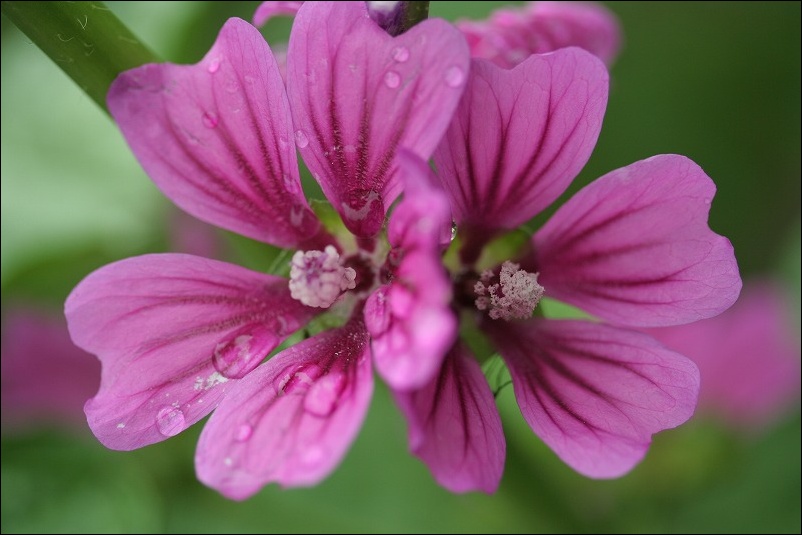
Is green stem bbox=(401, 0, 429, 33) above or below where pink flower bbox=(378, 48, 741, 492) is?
above

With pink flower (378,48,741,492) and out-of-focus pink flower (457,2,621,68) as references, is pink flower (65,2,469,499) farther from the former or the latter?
out-of-focus pink flower (457,2,621,68)

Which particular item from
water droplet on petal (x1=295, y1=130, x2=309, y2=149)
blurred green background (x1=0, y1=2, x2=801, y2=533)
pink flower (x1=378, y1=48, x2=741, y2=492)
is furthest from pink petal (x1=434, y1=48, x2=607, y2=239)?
blurred green background (x1=0, y1=2, x2=801, y2=533)

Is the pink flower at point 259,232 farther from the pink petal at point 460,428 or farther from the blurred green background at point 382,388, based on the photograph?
the blurred green background at point 382,388

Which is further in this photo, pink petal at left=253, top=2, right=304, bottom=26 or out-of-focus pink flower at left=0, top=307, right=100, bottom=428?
out-of-focus pink flower at left=0, top=307, right=100, bottom=428

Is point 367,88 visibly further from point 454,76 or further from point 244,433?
point 244,433

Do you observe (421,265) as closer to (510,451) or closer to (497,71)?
(497,71)

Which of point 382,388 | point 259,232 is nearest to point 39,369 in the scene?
point 382,388

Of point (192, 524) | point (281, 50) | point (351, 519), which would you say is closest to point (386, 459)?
point (351, 519)

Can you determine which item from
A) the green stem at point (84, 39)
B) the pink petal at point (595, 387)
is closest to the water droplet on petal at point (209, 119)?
the green stem at point (84, 39)

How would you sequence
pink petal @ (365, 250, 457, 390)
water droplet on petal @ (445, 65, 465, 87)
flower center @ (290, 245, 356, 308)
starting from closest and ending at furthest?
pink petal @ (365, 250, 457, 390), water droplet on petal @ (445, 65, 465, 87), flower center @ (290, 245, 356, 308)
